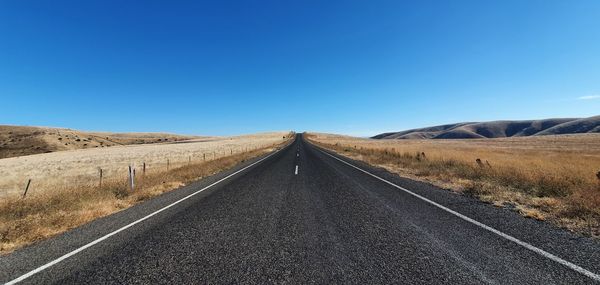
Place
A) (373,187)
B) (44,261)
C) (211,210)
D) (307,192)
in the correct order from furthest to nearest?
(373,187), (307,192), (211,210), (44,261)

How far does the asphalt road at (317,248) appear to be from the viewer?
3654 mm

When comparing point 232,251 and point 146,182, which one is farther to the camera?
point 146,182

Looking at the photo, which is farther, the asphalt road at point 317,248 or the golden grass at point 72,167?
the golden grass at point 72,167

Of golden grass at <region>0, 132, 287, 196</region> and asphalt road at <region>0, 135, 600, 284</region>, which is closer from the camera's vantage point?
asphalt road at <region>0, 135, 600, 284</region>

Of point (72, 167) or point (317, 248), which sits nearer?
point (317, 248)

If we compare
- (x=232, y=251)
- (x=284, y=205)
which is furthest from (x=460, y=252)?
(x=284, y=205)

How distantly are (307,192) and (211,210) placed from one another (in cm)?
329

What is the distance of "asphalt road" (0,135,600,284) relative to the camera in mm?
3654

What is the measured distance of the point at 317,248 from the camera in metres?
4.56

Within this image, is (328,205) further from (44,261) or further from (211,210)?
(44,261)

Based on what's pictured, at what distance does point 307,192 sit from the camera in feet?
31.3

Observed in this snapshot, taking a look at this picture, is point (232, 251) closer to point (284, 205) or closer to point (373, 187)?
point (284, 205)

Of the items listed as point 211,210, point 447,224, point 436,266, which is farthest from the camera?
point 211,210

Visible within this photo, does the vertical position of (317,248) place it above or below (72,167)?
below
